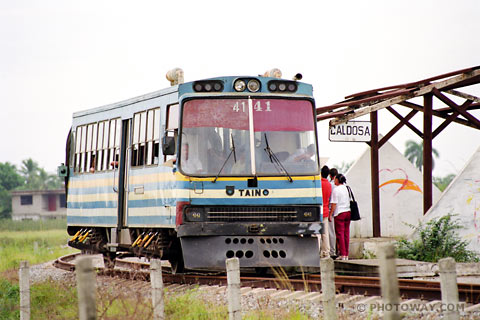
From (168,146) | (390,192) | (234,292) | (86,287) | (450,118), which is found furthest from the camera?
(390,192)

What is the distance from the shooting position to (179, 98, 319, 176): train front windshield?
13.4 metres

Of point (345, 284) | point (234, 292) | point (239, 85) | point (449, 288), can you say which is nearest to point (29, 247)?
point (239, 85)

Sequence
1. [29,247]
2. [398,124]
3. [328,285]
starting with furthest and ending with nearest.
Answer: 1. [29,247]
2. [398,124]
3. [328,285]

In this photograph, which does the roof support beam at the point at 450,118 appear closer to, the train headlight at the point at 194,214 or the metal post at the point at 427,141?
the metal post at the point at 427,141

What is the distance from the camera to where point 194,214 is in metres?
13.3

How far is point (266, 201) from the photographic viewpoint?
1335 centimetres

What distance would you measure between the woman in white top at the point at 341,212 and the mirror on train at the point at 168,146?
13.9ft

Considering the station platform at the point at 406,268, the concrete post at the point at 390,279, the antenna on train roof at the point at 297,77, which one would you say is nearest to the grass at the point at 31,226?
the station platform at the point at 406,268

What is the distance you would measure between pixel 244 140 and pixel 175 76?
2.33m

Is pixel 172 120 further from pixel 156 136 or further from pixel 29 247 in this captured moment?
pixel 29 247

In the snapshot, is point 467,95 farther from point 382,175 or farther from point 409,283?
point 409,283

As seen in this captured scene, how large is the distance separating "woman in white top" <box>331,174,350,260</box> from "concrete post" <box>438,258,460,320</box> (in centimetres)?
900

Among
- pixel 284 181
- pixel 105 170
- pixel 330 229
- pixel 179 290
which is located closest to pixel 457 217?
pixel 330 229

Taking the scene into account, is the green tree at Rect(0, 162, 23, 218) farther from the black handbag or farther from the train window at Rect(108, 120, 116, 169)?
the black handbag
